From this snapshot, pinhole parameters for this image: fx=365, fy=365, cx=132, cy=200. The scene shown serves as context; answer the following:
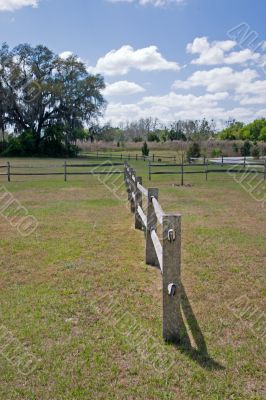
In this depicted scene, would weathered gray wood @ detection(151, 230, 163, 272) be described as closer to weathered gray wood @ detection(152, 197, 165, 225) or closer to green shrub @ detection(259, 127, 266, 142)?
weathered gray wood @ detection(152, 197, 165, 225)

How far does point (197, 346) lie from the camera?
3074 millimetres

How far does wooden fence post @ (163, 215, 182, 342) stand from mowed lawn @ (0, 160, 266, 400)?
149 mm

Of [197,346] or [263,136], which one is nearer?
[197,346]

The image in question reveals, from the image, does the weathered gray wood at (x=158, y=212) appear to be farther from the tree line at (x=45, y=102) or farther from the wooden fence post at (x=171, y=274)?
the tree line at (x=45, y=102)

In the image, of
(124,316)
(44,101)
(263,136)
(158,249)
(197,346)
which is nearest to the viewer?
(197,346)

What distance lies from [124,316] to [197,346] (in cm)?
83

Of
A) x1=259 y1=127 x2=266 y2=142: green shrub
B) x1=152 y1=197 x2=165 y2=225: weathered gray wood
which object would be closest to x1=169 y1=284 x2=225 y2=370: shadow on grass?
x1=152 y1=197 x2=165 y2=225: weathered gray wood

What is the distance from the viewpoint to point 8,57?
42.9m

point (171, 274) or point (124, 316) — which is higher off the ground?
point (171, 274)

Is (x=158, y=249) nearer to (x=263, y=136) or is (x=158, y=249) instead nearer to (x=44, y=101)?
(x=44, y=101)

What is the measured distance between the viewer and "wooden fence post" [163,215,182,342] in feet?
10.2

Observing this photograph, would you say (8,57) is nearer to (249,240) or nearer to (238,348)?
(249,240)

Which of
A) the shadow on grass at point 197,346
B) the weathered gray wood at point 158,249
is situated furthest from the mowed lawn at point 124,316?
the weathered gray wood at point 158,249

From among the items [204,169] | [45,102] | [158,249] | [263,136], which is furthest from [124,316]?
[263,136]
